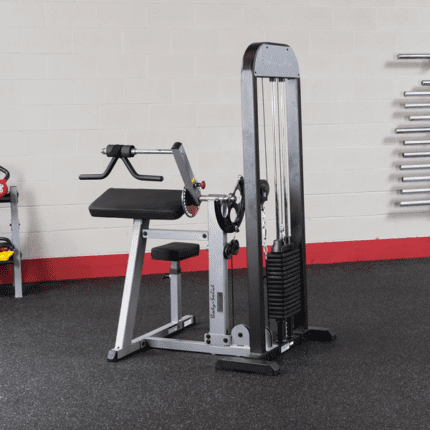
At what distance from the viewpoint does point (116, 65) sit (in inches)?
186

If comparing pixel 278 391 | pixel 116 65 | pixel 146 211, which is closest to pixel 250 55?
pixel 146 211

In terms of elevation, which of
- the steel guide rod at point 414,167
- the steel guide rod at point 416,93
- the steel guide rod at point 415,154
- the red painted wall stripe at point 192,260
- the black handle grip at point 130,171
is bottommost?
the red painted wall stripe at point 192,260

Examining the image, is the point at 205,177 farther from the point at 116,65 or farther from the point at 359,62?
the point at 359,62

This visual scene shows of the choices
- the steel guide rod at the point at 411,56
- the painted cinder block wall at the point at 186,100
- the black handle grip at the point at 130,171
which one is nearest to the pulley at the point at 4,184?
the painted cinder block wall at the point at 186,100

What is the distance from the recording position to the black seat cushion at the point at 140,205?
287cm

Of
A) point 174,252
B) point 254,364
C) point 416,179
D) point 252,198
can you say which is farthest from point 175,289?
point 416,179

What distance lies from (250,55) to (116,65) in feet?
7.56

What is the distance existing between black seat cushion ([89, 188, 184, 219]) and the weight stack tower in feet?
1.23

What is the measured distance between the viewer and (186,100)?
4855 mm

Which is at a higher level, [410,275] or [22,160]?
[22,160]

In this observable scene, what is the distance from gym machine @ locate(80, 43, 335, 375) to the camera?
2691 mm

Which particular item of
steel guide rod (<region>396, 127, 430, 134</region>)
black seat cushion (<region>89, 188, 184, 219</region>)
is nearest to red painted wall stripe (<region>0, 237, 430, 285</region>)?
steel guide rod (<region>396, 127, 430, 134</region>)

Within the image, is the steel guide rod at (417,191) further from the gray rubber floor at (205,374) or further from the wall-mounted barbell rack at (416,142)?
the gray rubber floor at (205,374)

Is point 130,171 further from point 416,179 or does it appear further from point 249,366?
point 416,179
